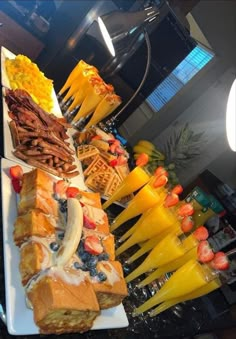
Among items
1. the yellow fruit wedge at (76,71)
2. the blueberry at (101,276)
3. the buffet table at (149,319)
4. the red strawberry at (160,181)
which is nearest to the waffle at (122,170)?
the buffet table at (149,319)

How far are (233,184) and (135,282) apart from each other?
2680 millimetres

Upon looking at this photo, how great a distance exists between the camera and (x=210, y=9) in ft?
13.9

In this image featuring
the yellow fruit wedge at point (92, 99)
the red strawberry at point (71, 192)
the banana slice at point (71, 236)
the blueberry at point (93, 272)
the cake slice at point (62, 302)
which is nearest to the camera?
the cake slice at point (62, 302)

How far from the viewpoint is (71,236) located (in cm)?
119

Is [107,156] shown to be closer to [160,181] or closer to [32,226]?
[160,181]

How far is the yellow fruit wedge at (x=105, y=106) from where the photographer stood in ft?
7.56

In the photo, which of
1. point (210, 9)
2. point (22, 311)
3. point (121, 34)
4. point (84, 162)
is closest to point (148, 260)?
point (22, 311)

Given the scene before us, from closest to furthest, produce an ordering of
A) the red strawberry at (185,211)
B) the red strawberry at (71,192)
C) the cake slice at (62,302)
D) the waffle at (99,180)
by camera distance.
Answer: the cake slice at (62,302) < the red strawberry at (71,192) < the red strawberry at (185,211) < the waffle at (99,180)

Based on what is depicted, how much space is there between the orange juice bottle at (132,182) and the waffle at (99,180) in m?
0.12

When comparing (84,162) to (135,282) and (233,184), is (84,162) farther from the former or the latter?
(233,184)

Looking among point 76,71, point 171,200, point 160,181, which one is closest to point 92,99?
point 76,71

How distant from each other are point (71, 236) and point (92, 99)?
4.46ft

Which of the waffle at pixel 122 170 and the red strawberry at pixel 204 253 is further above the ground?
the red strawberry at pixel 204 253

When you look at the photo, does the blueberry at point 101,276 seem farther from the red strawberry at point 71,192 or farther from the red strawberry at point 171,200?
the red strawberry at point 171,200
